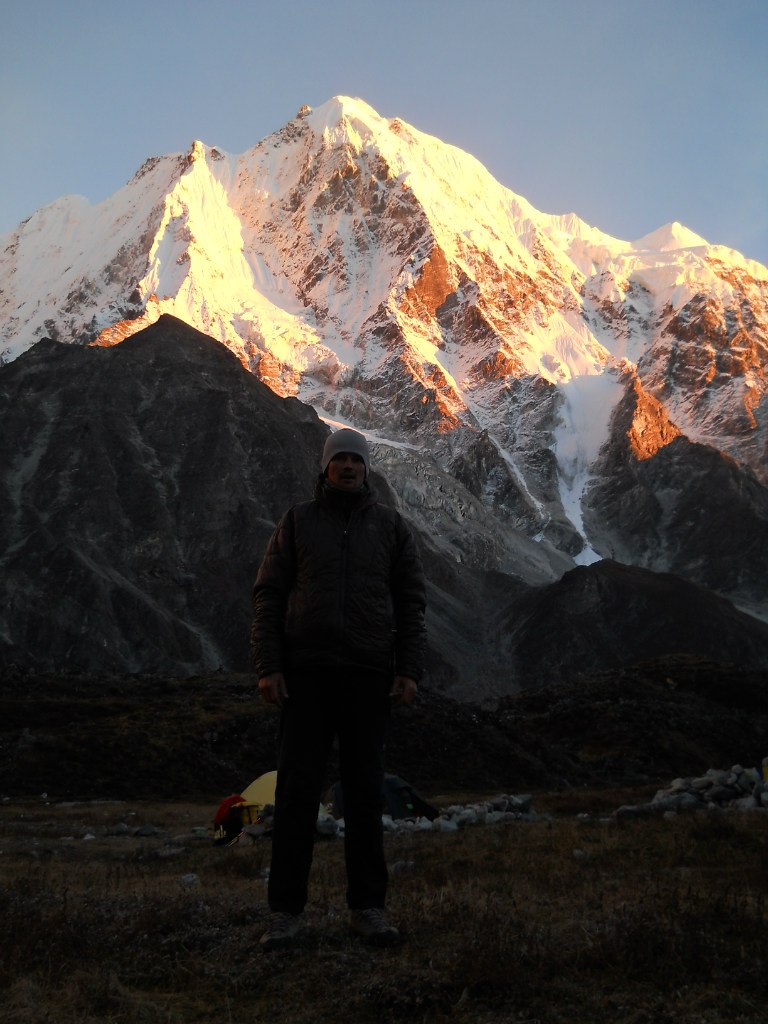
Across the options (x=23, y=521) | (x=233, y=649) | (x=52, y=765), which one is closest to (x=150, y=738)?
(x=52, y=765)

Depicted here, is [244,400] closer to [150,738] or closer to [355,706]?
[150,738]

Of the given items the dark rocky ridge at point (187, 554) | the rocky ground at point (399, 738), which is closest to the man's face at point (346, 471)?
the rocky ground at point (399, 738)

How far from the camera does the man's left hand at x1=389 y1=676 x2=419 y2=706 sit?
8312mm

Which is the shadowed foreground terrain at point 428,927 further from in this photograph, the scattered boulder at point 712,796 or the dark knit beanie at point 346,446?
the dark knit beanie at point 346,446

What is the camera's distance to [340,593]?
27.0ft

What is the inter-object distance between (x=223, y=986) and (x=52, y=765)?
32803 millimetres

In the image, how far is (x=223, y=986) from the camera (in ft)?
21.4

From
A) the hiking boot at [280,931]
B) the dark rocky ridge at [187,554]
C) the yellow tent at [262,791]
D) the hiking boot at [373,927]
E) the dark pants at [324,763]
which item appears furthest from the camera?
the dark rocky ridge at [187,554]

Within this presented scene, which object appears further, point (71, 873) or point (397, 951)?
point (71, 873)

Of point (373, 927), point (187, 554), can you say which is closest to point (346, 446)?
point (373, 927)

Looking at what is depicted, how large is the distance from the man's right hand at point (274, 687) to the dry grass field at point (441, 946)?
165 centimetres

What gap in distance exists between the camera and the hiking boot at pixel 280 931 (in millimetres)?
7164

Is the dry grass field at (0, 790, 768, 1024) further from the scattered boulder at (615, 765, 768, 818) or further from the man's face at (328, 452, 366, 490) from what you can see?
the scattered boulder at (615, 765, 768, 818)

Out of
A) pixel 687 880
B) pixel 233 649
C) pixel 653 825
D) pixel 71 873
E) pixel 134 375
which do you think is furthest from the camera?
pixel 134 375
